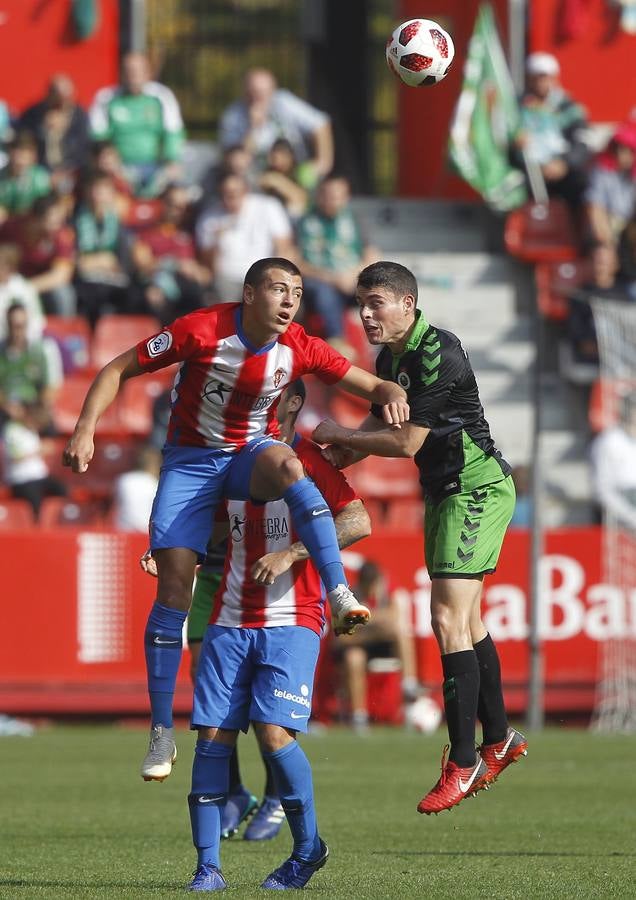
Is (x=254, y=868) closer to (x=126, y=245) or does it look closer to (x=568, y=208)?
(x=126, y=245)

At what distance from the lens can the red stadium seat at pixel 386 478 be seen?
17.8 m

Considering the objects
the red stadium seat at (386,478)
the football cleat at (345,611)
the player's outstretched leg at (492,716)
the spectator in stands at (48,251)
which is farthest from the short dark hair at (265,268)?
the spectator in stands at (48,251)

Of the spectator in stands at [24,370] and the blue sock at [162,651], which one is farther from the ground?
the spectator in stands at [24,370]

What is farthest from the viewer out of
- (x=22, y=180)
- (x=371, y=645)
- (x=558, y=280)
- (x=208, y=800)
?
(x=558, y=280)

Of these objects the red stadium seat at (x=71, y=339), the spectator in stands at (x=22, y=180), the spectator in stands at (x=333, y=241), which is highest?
the spectator in stands at (x=22, y=180)

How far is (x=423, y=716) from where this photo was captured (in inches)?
611

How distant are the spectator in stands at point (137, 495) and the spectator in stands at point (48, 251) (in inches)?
105

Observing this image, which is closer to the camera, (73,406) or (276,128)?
(73,406)

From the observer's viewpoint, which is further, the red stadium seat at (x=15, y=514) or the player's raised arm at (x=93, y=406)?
the red stadium seat at (x=15, y=514)

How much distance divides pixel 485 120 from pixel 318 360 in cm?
1260

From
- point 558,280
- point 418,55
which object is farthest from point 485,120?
point 418,55

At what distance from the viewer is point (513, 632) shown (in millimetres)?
16391

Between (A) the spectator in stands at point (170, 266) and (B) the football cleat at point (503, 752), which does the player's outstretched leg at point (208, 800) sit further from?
(A) the spectator in stands at point (170, 266)

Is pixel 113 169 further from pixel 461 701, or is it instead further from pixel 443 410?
pixel 461 701
